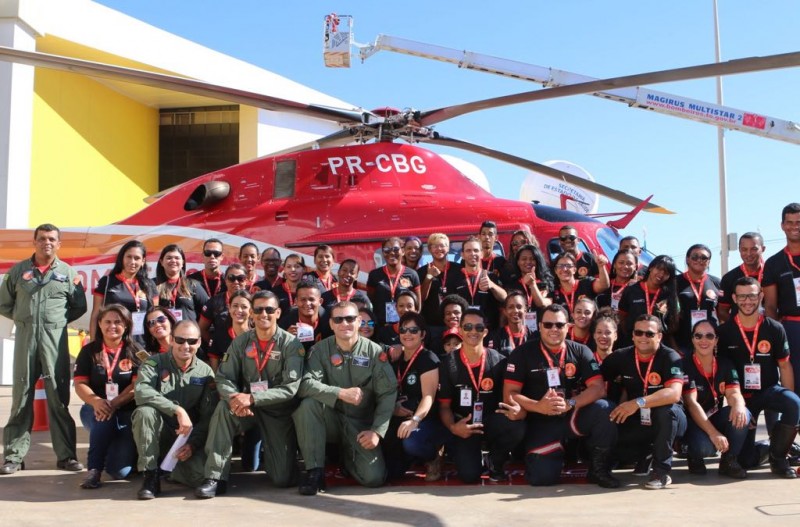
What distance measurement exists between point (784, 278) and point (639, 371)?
1613 mm

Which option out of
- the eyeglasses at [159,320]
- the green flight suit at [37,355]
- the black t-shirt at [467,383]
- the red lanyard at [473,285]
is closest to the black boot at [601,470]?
the black t-shirt at [467,383]

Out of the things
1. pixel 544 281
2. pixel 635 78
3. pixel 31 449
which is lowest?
pixel 31 449

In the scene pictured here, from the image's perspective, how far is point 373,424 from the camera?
5578mm

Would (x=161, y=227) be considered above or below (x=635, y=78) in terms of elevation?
below

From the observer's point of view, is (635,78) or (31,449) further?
(31,449)

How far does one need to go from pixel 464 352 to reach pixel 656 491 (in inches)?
64.1

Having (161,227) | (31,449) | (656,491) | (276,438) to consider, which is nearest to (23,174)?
(161,227)

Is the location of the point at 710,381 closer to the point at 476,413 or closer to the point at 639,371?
the point at 639,371

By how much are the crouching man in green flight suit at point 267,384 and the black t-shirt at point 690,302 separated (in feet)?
10.4

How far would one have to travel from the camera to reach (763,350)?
5855 mm

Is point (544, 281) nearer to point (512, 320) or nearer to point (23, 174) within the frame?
point (512, 320)

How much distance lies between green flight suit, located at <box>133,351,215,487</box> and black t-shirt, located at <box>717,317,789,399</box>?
393 centimetres

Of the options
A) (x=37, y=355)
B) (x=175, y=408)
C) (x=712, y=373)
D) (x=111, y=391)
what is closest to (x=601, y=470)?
(x=712, y=373)

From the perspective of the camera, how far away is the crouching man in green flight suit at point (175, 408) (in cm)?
539
